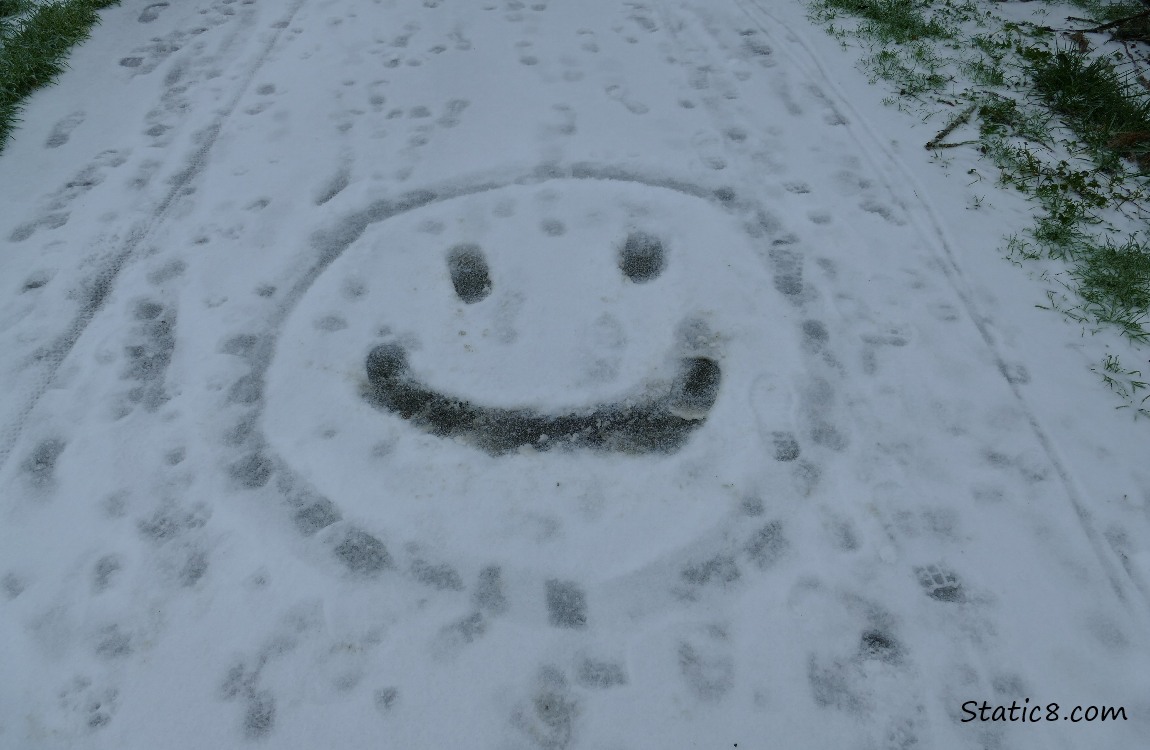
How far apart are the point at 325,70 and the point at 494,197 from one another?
1.46 metres

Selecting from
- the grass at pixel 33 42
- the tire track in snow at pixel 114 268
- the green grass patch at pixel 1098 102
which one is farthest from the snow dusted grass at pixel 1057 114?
the grass at pixel 33 42

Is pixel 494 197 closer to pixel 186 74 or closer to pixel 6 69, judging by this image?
pixel 186 74

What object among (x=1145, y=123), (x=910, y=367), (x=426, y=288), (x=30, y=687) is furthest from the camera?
(x=1145, y=123)

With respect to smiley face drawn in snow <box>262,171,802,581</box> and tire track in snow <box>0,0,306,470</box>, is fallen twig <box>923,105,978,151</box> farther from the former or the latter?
tire track in snow <box>0,0,306,470</box>

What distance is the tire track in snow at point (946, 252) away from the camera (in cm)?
188

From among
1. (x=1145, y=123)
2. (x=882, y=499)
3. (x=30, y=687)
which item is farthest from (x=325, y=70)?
(x=1145, y=123)

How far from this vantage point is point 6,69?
11.4 feet

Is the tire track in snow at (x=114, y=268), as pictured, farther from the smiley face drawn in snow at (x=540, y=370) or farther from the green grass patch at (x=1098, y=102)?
the green grass patch at (x=1098, y=102)

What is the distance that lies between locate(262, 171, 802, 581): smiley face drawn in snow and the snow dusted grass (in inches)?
45.6

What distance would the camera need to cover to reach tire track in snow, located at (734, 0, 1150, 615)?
6.17 feet

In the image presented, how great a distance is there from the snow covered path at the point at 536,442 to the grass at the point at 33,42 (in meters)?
0.13

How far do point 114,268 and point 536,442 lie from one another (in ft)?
5.88

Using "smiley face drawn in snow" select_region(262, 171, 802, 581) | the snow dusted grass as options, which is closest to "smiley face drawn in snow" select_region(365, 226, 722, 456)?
"smiley face drawn in snow" select_region(262, 171, 802, 581)

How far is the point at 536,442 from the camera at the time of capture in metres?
2.15
